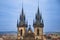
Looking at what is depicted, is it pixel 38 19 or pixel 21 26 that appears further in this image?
pixel 21 26

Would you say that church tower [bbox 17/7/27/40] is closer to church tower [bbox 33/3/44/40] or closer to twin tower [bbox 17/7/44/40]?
twin tower [bbox 17/7/44/40]

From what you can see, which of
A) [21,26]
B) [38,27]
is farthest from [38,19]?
[21,26]

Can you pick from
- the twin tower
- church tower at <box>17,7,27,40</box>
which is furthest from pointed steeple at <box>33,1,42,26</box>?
church tower at <box>17,7,27,40</box>

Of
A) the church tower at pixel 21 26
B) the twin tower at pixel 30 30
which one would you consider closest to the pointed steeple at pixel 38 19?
the twin tower at pixel 30 30

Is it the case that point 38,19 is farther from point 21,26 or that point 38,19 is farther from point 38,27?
point 21,26

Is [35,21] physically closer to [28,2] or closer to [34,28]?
[34,28]

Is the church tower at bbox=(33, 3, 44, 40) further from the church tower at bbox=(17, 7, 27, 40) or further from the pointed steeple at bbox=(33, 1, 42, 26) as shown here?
the church tower at bbox=(17, 7, 27, 40)

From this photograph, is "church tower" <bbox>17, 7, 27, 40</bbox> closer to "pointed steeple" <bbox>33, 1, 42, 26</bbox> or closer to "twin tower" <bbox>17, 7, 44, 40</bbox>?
"twin tower" <bbox>17, 7, 44, 40</bbox>

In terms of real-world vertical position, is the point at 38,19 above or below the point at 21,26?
above

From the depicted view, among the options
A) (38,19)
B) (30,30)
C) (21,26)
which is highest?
(38,19)

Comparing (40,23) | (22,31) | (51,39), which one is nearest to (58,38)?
(51,39)

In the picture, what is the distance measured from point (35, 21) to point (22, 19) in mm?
510

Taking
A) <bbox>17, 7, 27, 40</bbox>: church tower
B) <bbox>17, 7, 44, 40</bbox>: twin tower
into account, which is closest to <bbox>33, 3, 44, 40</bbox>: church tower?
<bbox>17, 7, 44, 40</bbox>: twin tower

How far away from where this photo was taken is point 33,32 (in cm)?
785
